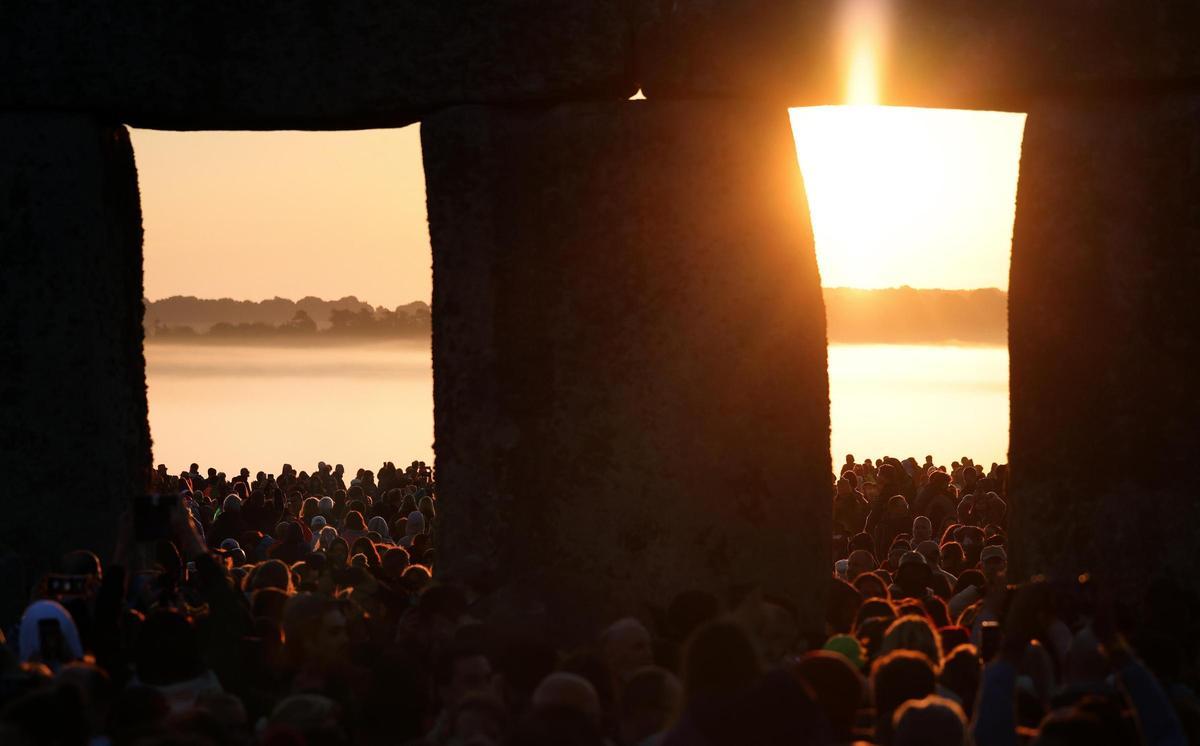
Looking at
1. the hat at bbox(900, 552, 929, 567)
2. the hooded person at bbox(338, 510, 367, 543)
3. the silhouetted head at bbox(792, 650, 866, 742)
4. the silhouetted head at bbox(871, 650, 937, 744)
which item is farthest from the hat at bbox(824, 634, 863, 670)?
the hooded person at bbox(338, 510, 367, 543)

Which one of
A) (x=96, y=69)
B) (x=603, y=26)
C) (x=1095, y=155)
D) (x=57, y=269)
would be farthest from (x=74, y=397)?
(x=1095, y=155)

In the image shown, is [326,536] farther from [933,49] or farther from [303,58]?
[933,49]

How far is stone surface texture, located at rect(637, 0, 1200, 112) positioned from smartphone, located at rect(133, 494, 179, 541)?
3852mm

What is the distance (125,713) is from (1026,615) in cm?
298

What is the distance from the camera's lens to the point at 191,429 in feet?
270

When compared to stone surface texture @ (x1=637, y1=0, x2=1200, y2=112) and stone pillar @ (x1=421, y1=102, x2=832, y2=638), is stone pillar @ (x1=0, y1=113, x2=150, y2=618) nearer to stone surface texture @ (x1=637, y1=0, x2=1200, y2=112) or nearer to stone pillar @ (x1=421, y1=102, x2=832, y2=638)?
stone pillar @ (x1=421, y1=102, x2=832, y2=638)

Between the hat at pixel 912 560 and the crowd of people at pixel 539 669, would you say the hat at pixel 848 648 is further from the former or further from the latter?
the hat at pixel 912 560

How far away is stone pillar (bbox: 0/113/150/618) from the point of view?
10.8 meters

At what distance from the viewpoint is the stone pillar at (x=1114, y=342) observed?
10305mm

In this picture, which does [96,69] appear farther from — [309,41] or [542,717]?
[542,717]

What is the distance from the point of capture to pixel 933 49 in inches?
413

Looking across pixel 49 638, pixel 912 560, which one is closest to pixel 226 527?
pixel 912 560

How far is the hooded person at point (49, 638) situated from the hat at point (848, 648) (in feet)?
9.11

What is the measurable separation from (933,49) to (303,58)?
3474 mm
